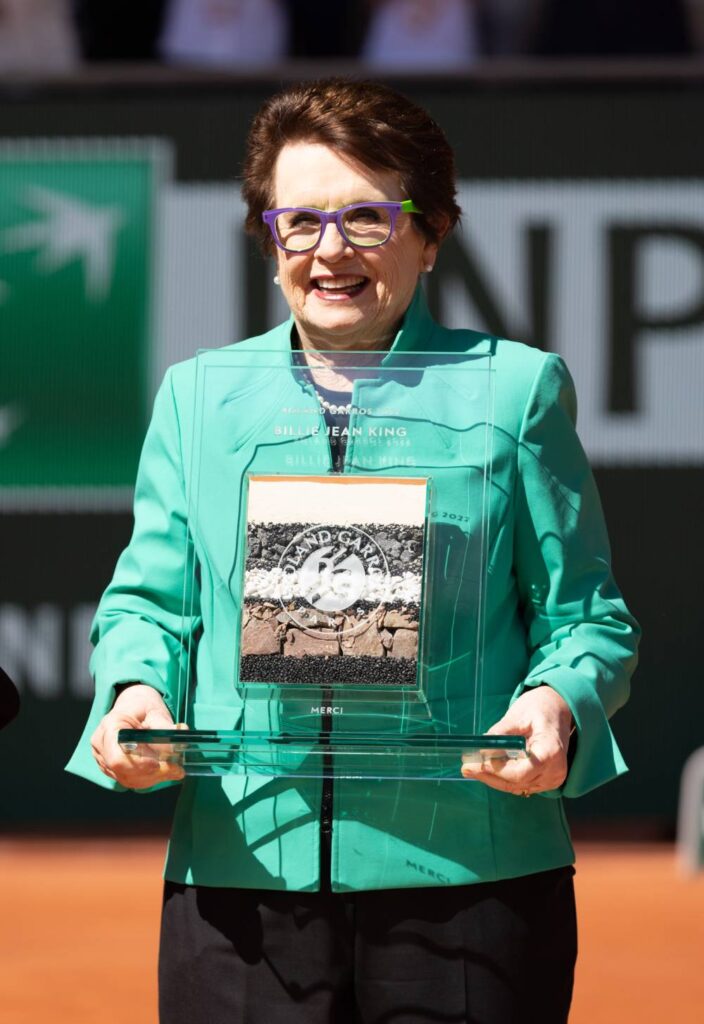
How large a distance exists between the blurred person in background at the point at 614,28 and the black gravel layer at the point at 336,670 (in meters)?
5.82

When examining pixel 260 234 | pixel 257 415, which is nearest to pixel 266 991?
pixel 257 415

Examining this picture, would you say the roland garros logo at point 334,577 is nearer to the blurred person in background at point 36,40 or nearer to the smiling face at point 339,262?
the smiling face at point 339,262

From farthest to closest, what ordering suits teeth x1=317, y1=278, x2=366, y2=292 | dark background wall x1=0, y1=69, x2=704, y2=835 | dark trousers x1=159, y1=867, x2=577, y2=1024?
dark background wall x1=0, y1=69, x2=704, y2=835
teeth x1=317, y1=278, x2=366, y2=292
dark trousers x1=159, y1=867, x2=577, y2=1024

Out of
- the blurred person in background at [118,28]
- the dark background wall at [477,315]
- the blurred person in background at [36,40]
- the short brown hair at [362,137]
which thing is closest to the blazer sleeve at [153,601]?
the short brown hair at [362,137]

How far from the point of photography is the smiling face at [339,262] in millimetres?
1865

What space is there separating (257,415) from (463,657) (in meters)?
0.34

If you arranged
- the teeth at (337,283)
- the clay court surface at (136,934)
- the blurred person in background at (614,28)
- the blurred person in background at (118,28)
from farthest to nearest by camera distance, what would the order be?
the blurred person in background at (118,28)
the blurred person in background at (614,28)
the clay court surface at (136,934)
the teeth at (337,283)

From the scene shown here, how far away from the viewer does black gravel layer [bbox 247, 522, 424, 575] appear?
1.74 m

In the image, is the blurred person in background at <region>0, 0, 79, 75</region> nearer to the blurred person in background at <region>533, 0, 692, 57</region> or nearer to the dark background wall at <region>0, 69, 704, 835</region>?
the dark background wall at <region>0, 69, 704, 835</region>

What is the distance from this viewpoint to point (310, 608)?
1.73 metres

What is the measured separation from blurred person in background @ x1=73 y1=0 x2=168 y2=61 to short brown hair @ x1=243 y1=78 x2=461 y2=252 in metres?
5.64

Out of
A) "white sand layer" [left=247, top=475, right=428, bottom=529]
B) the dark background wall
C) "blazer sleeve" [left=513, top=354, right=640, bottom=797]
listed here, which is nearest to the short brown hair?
"blazer sleeve" [left=513, top=354, right=640, bottom=797]

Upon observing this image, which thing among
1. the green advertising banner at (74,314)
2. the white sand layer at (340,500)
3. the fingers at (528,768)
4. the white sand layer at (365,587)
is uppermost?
the green advertising banner at (74,314)

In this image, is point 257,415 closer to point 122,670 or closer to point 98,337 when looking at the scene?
point 122,670
